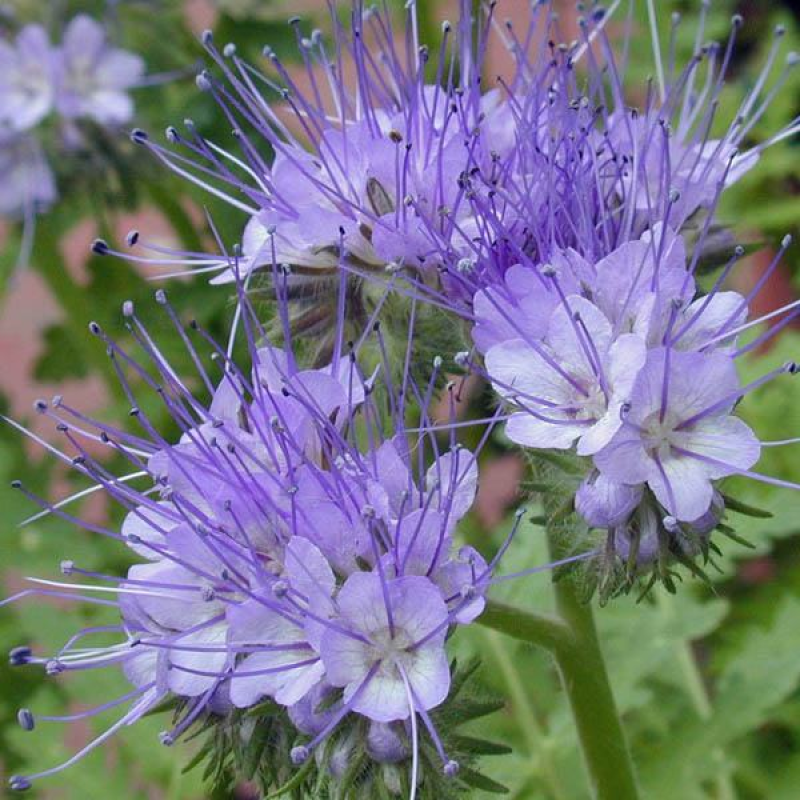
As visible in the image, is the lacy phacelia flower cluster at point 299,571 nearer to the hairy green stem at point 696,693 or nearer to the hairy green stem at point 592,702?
the hairy green stem at point 592,702

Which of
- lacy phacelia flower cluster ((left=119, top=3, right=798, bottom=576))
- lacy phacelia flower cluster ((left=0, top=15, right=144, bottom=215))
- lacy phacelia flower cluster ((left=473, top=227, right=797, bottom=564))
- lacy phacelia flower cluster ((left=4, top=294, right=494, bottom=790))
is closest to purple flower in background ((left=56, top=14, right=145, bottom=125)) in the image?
lacy phacelia flower cluster ((left=0, top=15, right=144, bottom=215))

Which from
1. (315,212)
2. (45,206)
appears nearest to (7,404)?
(45,206)

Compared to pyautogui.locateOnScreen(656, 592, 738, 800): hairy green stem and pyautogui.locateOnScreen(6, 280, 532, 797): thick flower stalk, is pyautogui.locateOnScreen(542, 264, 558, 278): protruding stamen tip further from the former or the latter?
pyautogui.locateOnScreen(656, 592, 738, 800): hairy green stem

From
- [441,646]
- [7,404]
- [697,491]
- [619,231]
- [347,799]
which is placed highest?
[619,231]

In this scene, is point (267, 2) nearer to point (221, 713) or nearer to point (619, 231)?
point (619, 231)

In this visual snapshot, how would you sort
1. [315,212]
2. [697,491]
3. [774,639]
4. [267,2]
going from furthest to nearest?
[267,2] → [774,639] → [315,212] → [697,491]

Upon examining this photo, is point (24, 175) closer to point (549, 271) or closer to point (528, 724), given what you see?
point (528, 724)

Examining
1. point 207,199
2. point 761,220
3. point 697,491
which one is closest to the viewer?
point 697,491
